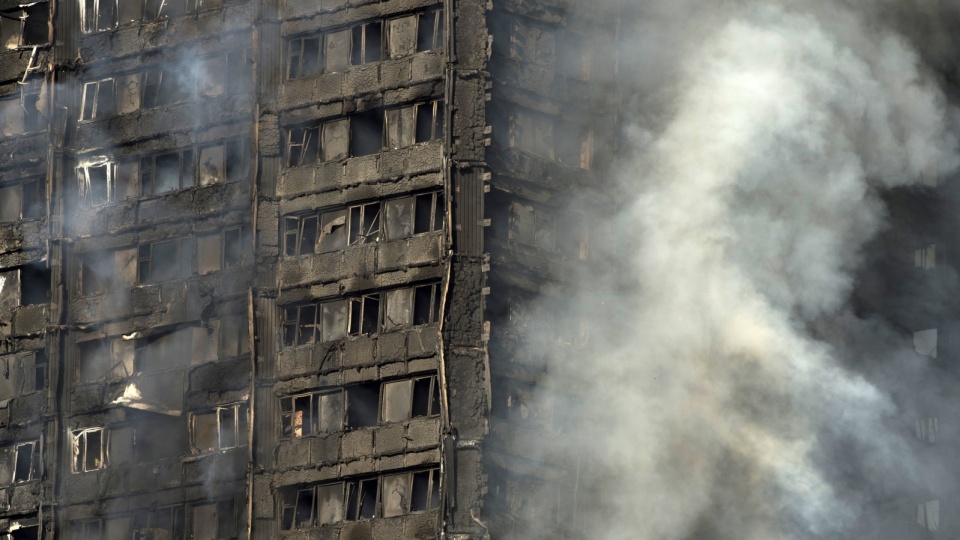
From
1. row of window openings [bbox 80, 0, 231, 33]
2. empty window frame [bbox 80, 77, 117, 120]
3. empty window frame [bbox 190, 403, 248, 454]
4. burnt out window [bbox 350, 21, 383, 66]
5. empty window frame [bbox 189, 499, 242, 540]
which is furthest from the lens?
empty window frame [bbox 80, 77, 117, 120]

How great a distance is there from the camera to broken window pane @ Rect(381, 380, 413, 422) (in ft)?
210

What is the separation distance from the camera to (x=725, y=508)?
64.3m

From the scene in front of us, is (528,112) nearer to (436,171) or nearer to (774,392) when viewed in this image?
(436,171)

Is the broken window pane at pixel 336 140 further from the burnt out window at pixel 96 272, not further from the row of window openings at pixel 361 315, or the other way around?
the burnt out window at pixel 96 272

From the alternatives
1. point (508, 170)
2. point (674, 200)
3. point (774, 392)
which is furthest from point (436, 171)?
point (774, 392)

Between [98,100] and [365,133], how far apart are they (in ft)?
31.2

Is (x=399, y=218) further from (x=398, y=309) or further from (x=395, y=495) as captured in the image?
(x=395, y=495)

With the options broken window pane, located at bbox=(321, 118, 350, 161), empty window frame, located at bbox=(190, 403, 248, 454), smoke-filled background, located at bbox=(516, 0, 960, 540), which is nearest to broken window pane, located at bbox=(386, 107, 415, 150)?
broken window pane, located at bbox=(321, 118, 350, 161)

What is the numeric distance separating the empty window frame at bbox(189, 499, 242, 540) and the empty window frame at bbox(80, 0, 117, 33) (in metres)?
15.2

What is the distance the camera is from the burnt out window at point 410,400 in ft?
209

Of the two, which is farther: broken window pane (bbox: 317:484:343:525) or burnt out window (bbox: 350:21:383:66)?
burnt out window (bbox: 350:21:383:66)

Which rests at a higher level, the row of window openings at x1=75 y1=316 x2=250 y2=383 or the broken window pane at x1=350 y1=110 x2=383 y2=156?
the broken window pane at x1=350 y1=110 x2=383 y2=156

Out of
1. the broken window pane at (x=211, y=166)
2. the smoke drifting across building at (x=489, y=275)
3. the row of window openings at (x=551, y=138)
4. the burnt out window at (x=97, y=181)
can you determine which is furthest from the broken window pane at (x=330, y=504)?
the burnt out window at (x=97, y=181)

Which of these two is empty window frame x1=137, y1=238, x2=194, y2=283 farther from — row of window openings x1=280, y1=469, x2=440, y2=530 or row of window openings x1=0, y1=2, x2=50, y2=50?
row of window openings x1=0, y1=2, x2=50, y2=50
